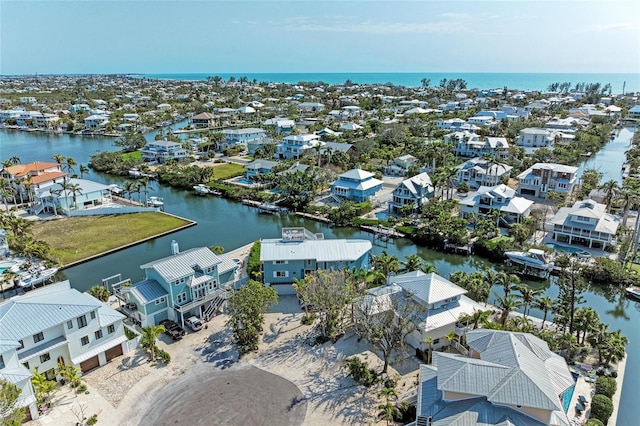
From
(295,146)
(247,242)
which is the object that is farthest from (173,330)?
(295,146)

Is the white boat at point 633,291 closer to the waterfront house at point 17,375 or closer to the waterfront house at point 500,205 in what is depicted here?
the waterfront house at point 500,205

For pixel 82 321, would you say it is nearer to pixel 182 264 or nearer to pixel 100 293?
pixel 182 264

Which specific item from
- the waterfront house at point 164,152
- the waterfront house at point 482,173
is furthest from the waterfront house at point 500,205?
the waterfront house at point 164,152

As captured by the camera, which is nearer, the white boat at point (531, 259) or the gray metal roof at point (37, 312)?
the gray metal roof at point (37, 312)

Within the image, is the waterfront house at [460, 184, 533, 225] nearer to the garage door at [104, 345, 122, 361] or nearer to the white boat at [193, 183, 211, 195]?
the white boat at [193, 183, 211, 195]

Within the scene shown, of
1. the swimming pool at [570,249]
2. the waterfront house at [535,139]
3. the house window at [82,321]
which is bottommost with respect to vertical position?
the swimming pool at [570,249]

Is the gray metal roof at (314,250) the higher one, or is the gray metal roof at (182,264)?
the gray metal roof at (182,264)
